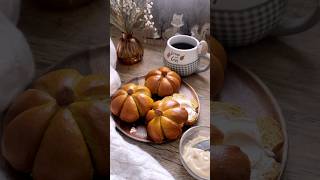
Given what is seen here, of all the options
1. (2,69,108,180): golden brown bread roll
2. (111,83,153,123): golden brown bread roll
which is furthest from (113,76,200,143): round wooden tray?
(2,69,108,180): golden brown bread roll

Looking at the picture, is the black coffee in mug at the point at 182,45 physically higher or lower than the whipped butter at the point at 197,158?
higher

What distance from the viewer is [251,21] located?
0.39 metres

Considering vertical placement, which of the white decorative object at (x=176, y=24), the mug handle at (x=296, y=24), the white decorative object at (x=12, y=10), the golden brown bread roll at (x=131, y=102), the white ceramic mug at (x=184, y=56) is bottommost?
the golden brown bread roll at (x=131, y=102)

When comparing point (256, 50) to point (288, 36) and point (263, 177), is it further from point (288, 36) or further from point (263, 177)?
point (263, 177)

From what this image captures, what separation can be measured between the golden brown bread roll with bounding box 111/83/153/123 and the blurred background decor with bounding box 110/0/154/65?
51mm

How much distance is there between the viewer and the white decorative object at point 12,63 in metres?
0.43

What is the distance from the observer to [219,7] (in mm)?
391

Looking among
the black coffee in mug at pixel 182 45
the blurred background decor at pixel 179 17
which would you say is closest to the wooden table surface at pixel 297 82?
the blurred background decor at pixel 179 17

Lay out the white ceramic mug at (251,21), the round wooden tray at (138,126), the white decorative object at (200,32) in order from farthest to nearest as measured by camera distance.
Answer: the round wooden tray at (138,126) → the white decorative object at (200,32) → the white ceramic mug at (251,21)

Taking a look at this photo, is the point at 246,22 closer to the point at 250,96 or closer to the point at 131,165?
the point at 250,96

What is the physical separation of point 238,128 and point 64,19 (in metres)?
0.24

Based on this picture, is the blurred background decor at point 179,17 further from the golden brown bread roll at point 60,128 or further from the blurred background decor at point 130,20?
the golden brown bread roll at point 60,128

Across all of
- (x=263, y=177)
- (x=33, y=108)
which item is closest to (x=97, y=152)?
(x=33, y=108)

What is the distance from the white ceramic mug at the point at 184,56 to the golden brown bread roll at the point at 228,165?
0.18m
